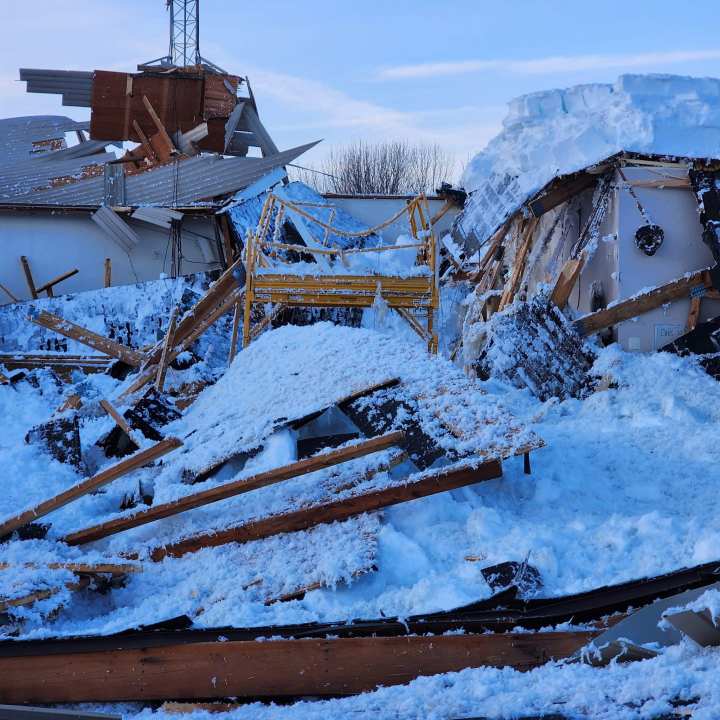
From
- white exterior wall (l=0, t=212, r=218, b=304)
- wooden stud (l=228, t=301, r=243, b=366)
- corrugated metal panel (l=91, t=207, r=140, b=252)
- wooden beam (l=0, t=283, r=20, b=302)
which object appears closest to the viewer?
wooden stud (l=228, t=301, r=243, b=366)

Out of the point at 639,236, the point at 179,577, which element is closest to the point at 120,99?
the point at 639,236

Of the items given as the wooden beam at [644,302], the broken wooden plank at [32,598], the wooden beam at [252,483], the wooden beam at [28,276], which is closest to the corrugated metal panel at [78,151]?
the wooden beam at [28,276]

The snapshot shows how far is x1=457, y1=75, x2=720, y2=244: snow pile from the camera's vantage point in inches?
390

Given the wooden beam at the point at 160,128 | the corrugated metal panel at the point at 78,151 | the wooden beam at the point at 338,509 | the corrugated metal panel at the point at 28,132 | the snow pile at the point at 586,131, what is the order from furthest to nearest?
the corrugated metal panel at the point at 28,132, the corrugated metal panel at the point at 78,151, the wooden beam at the point at 160,128, the snow pile at the point at 586,131, the wooden beam at the point at 338,509

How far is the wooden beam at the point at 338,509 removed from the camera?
5277 millimetres

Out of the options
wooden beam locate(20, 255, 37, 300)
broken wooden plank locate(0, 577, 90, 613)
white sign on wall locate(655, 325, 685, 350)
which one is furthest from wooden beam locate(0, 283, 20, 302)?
broken wooden plank locate(0, 577, 90, 613)

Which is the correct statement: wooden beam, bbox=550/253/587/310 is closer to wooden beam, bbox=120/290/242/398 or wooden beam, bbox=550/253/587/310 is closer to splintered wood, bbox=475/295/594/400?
splintered wood, bbox=475/295/594/400

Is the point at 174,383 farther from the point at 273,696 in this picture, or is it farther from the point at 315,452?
the point at 273,696

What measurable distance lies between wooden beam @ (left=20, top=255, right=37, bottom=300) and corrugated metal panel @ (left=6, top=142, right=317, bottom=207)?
1.32 metres

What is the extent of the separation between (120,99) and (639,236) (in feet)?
46.4

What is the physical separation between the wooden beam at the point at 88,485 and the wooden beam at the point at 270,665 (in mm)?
1650

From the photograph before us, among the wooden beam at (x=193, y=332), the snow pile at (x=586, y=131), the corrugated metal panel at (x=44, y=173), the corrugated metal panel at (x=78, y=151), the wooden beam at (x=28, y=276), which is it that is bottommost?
the wooden beam at (x=28, y=276)

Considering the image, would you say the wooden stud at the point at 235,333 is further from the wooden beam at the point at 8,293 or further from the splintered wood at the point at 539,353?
the wooden beam at the point at 8,293

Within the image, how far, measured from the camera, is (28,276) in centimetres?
1697
